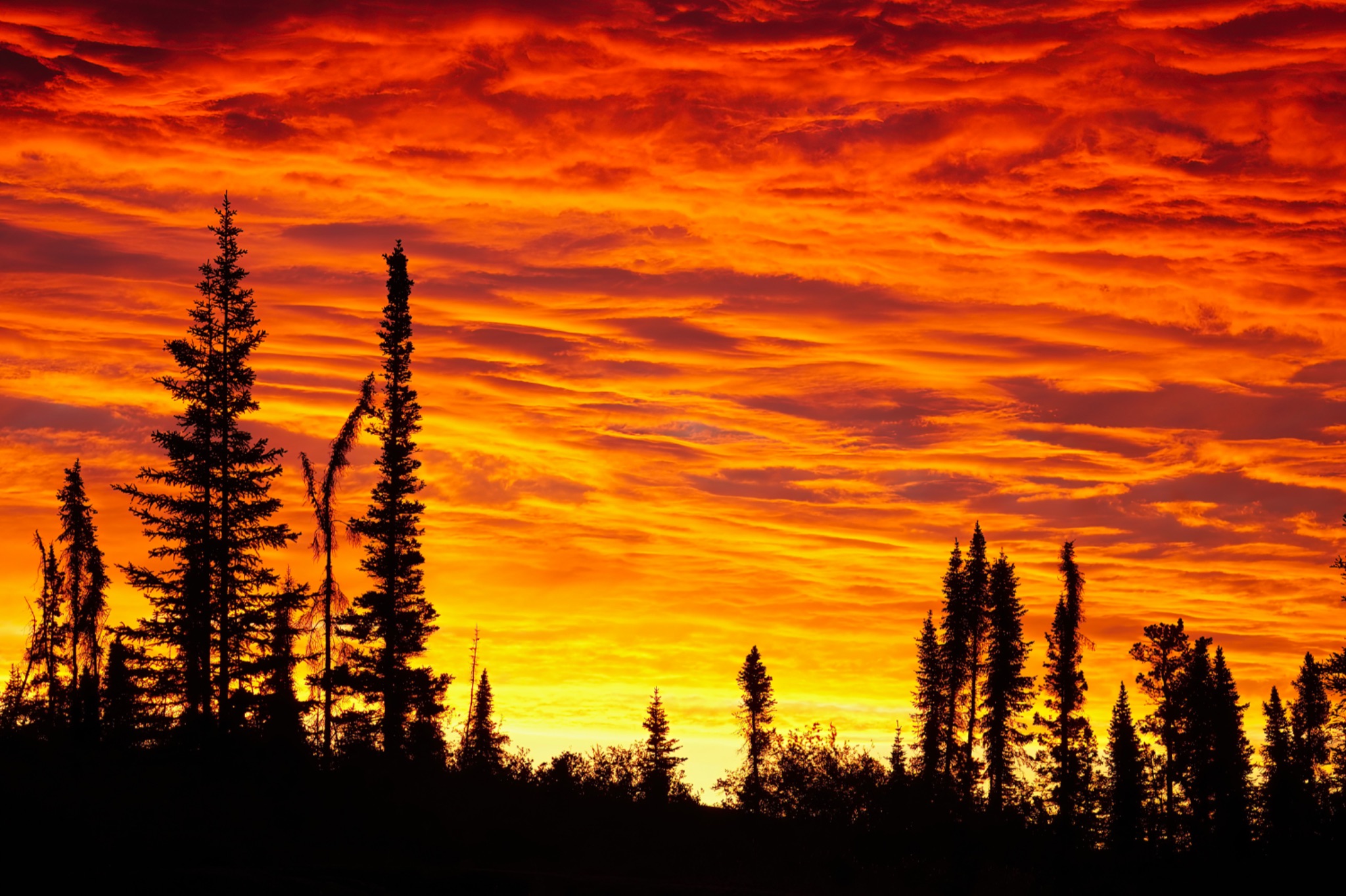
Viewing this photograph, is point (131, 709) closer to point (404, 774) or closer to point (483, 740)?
point (404, 774)

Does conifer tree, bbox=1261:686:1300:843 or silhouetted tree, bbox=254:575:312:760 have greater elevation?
silhouetted tree, bbox=254:575:312:760

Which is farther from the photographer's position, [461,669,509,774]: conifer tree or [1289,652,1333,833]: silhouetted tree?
[1289,652,1333,833]: silhouetted tree

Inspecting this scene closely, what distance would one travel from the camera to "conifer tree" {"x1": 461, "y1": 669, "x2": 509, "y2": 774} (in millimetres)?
44125

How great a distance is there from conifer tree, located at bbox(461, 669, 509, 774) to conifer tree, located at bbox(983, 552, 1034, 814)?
26222 mm

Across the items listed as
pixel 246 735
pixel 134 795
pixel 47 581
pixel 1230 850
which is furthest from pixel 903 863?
pixel 47 581

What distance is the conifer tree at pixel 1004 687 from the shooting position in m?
61.5

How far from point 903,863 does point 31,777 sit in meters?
27.3

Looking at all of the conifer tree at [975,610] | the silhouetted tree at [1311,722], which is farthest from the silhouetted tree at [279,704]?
the silhouetted tree at [1311,722]

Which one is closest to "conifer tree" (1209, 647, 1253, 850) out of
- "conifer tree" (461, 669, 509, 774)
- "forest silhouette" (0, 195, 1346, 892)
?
"forest silhouette" (0, 195, 1346, 892)

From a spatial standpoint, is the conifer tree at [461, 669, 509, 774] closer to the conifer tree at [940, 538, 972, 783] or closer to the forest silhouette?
the forest silhouette

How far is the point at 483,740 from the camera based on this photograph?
6731 cm

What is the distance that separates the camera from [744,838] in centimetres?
3941

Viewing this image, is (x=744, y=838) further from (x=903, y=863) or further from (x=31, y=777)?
(x=31, y=777)

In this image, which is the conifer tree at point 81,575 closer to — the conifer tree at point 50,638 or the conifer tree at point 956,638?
the conifer tree at point 50,638
